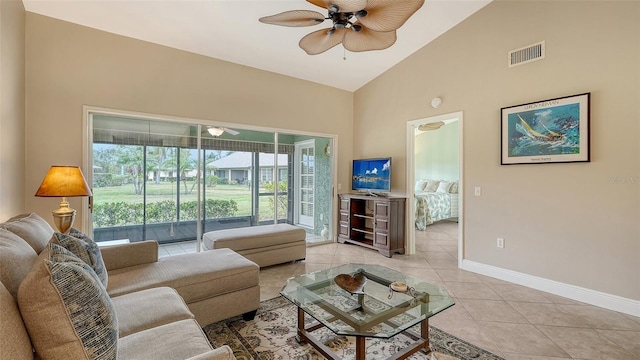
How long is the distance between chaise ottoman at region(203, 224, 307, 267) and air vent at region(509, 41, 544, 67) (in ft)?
11.2

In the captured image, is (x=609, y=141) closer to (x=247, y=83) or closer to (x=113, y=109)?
(x=247, y=83)

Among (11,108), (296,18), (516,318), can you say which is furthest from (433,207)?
(11,108)

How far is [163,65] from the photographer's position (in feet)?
11.7

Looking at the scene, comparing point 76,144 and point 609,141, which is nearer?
point 609,141

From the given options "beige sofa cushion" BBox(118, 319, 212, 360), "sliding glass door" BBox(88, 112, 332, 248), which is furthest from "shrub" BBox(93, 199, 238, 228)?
"beige sofa cushion" BBox(118, 319, 212, 360)

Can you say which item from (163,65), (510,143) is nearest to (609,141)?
(510,143)

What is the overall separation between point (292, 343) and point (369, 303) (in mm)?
667

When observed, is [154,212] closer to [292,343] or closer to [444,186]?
[292,343]

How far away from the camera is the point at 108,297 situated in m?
1.19

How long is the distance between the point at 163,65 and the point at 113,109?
2.67 feet

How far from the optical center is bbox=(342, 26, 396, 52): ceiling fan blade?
2.49 meters

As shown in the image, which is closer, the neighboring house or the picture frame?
the picture frame

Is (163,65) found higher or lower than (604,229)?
higher

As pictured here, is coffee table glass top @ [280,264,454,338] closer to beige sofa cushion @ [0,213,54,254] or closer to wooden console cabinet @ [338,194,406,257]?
beige sofa cushion @ [0,213,54,254]
